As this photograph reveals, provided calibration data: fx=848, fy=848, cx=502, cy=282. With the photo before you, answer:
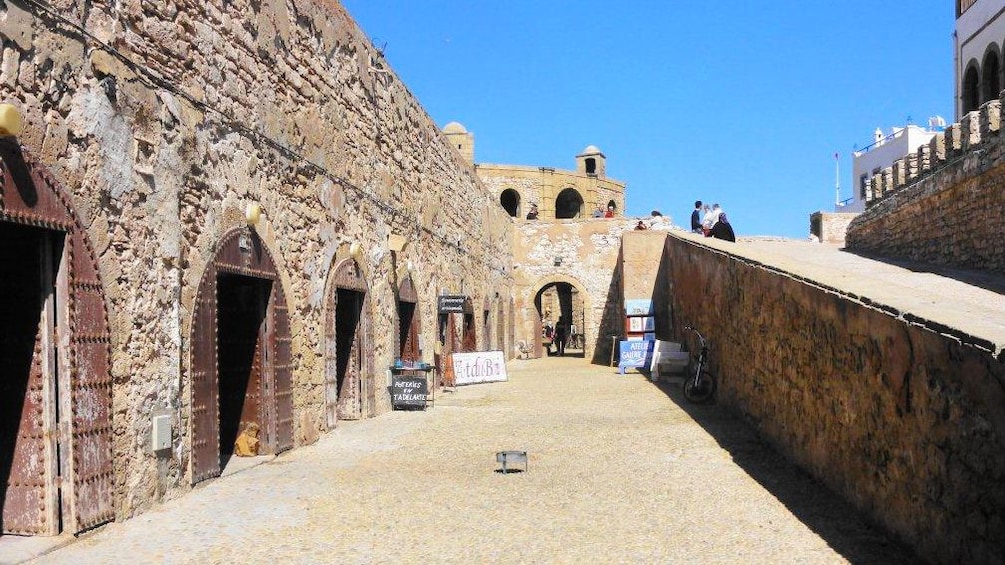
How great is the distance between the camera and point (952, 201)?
12.7 metres

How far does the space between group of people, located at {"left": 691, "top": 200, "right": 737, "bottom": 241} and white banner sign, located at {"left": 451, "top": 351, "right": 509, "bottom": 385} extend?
6.12m

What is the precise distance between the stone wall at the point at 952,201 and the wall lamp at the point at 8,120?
1089 cm

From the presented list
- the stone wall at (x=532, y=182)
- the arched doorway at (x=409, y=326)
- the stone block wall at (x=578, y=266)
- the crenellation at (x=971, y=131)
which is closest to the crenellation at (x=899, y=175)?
the crenellation at (x=971, y=131)

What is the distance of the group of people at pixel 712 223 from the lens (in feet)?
65.3


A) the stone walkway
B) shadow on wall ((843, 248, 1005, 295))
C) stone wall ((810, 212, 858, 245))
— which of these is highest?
stone wall ((810, 212, 858, 245))

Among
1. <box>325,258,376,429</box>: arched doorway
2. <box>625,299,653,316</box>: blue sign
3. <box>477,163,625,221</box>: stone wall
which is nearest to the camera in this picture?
<box>325,258,376,429</box>: arched doorway

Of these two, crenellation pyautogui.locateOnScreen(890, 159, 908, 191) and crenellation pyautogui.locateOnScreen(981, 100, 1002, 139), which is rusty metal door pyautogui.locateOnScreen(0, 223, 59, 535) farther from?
crenellation pyautogui.locateOnScreen(890, 159, 908, 191)

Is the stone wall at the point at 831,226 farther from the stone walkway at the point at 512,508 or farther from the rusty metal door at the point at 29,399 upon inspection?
the rusty metal door at the point at 29,399

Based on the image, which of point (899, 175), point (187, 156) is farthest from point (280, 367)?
point (899, 175)

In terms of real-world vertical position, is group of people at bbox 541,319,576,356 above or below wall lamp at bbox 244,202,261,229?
below

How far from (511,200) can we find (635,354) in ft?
74.1

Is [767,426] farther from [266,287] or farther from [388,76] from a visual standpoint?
[388,76]

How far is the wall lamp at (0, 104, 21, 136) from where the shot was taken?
4352 mm

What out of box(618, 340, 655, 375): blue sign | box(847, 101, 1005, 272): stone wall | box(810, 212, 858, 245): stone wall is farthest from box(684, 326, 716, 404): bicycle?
box(810, 212, 858, 245): stone wall
